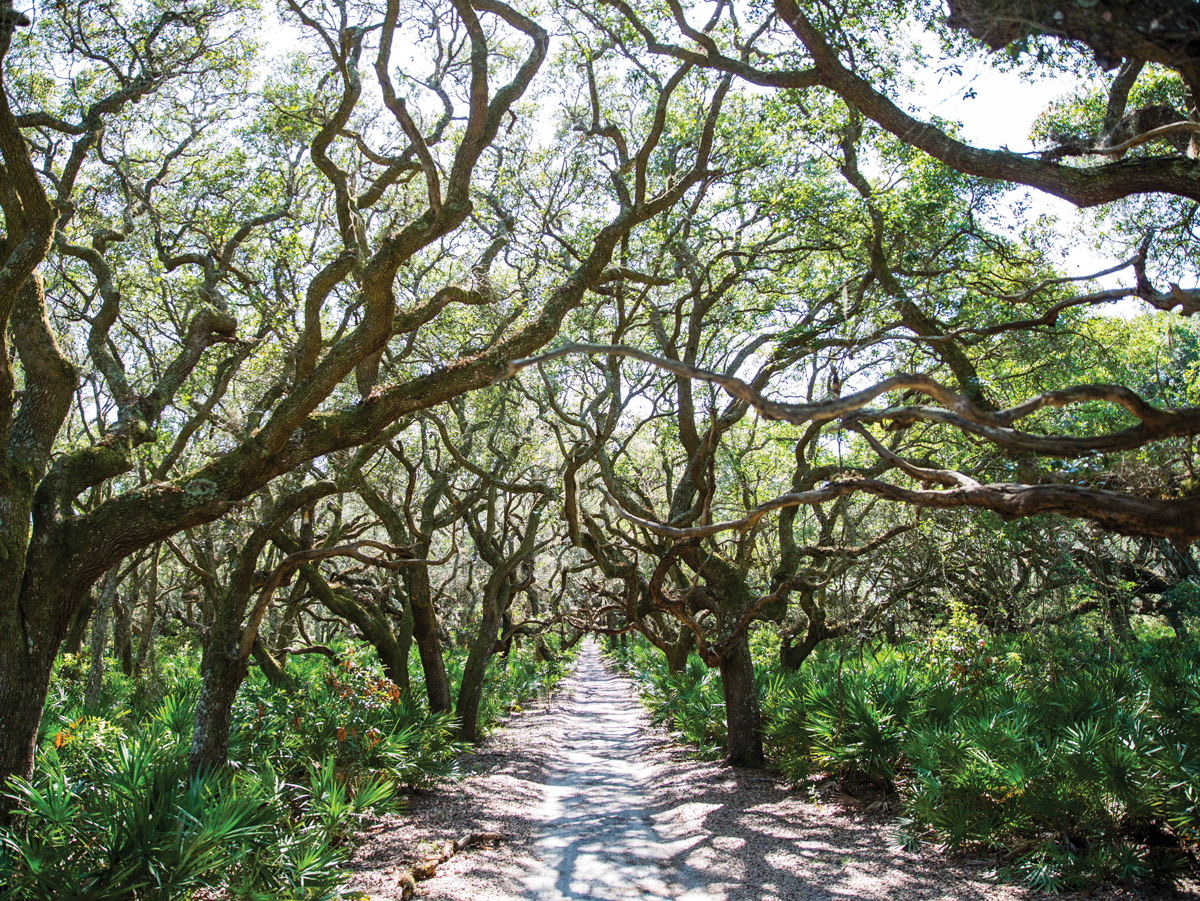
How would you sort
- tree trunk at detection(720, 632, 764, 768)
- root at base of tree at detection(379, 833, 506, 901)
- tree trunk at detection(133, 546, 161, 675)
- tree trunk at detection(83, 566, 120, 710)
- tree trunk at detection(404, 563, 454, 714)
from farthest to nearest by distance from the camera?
tree trunk at detection(133, 546, 161, 675), tree trunk at detection(404, 563, 454, 714), tree trunk at detection(83, 566, 120, 710), tree trunk at detection(720, 632, 764, 768), root at base of tree at detection(379, 833, 506, 901)

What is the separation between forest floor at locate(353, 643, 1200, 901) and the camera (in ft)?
18.6

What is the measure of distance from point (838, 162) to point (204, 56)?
7.81 metres

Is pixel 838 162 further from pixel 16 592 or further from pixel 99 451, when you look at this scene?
pixel 16 592

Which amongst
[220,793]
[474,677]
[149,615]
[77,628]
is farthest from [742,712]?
[149,615]

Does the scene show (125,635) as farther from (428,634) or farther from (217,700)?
(217,700)

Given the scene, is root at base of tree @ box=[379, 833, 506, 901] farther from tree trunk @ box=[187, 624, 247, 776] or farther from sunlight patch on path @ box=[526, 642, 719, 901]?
tree trunk @ box=[187, 624, 247, 776]

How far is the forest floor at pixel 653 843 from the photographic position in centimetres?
568

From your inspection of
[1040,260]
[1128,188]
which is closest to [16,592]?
[1128,188]

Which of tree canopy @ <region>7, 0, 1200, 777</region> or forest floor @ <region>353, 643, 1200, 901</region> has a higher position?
tree canopy @ <region>7, 0, 1200, 777</region>

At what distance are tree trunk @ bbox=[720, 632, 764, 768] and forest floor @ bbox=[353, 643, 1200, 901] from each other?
37cm

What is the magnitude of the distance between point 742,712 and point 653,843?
11.1ft

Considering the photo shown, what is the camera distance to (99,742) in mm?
6246

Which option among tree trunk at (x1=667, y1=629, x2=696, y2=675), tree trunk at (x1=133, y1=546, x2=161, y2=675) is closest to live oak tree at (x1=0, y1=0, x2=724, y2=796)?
tree trunk at (x1=133, y1=546, x2=161, y2=675)

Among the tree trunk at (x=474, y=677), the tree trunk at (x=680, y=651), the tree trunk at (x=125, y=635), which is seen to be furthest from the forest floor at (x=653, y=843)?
the tree trunk at (x=125, y=635)
